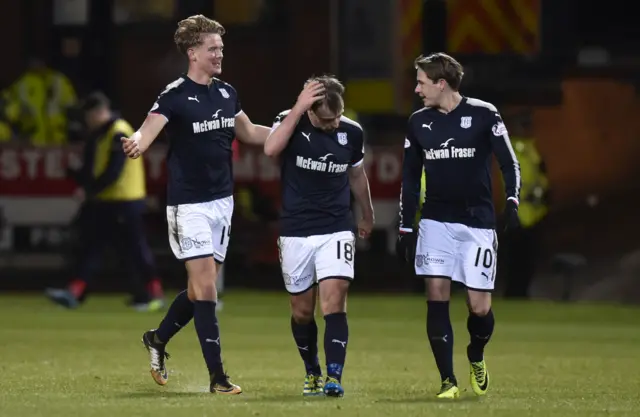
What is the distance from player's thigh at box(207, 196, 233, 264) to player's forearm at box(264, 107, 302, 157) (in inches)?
20.5

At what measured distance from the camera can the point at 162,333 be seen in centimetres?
1241

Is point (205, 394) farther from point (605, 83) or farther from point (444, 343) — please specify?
point (605, 83)

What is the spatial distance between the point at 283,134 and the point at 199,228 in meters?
0.79

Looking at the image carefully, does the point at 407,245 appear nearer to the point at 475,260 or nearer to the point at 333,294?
the point at 475,260

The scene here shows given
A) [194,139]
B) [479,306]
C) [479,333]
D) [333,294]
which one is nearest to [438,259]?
[479,306]

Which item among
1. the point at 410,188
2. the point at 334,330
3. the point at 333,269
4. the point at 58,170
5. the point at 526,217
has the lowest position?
the point at 526,217

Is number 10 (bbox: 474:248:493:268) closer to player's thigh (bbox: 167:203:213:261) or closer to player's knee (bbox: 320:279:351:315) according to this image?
player's knee (bbox: 320:279:351:315)

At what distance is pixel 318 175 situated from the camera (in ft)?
38.7

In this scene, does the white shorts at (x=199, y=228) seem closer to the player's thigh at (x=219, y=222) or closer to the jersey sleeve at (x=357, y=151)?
the player's thigh at (x=219, y=222)

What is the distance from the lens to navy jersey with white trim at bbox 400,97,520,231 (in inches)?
463

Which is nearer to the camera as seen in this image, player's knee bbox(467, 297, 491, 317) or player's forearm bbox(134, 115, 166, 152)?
player's forearm bbox(134, 115, 166, 152)

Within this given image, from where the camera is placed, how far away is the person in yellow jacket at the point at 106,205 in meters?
19.4

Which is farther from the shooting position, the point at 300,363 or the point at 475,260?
the point at 300,363

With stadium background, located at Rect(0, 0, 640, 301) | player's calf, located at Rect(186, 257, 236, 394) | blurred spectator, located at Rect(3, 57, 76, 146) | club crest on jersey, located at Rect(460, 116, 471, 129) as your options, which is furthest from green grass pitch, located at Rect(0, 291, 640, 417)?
blurred spectator, located at Rect(3, 57, 76, 146)
